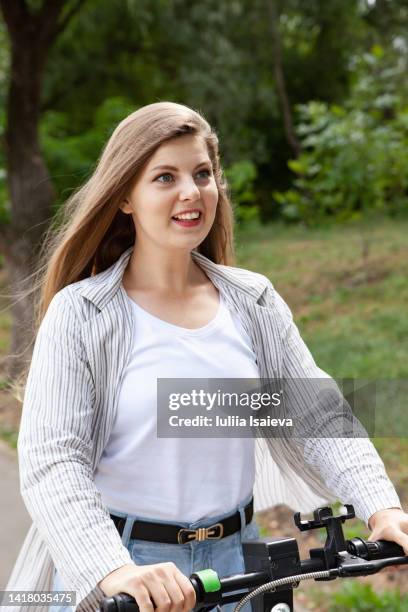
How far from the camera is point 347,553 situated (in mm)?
1838

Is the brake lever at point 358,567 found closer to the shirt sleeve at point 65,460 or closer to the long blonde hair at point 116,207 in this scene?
the shirt sleeve at point 65,460

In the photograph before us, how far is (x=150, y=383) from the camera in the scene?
2.06 m

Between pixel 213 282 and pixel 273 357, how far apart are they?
0.28 metres

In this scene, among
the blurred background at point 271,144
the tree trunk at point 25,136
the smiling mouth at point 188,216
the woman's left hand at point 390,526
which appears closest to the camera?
the woman's left hand at point 390,526

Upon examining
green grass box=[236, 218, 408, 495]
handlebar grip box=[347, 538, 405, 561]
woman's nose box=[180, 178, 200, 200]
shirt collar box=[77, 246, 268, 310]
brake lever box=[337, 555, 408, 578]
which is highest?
green grass box=[236, 218, 408, 495]

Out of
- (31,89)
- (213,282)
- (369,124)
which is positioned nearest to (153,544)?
(213,282)

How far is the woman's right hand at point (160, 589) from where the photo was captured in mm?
1572

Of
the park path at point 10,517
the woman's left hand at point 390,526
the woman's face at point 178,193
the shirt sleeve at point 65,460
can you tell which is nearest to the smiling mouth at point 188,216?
the woman's face at point 178,193

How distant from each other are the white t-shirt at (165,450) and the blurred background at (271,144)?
971 millimetres

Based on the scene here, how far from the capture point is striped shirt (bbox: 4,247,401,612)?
5.89 ft

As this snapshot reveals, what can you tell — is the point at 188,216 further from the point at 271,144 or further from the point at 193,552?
the point at 271,144

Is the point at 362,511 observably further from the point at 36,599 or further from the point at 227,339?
the point at 36,599

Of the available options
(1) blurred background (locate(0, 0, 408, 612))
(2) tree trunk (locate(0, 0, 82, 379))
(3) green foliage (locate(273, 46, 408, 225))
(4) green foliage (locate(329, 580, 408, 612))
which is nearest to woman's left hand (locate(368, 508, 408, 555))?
(1) blurred background (locate(0, 0, 408, 612))

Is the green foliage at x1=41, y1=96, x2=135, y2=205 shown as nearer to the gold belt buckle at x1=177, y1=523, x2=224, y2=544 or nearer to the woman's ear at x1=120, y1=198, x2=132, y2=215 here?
the woman's ear at x1=120, y1=198, x2=132, y2=215
